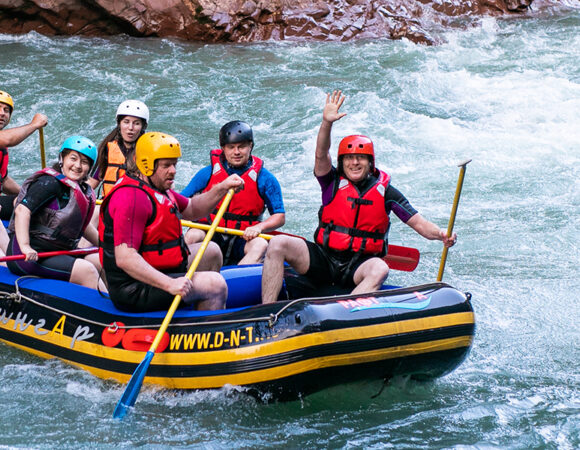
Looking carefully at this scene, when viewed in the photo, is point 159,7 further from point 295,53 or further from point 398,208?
point 398,208

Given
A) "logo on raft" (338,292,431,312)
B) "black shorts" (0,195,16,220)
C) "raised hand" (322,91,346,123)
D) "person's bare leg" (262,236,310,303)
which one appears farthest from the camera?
"black shorts" (0,195,16,220)

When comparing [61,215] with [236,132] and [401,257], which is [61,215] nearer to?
[236,132]

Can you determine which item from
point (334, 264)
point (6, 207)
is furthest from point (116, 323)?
point (6, 207)

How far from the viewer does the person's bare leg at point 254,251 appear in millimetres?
5125

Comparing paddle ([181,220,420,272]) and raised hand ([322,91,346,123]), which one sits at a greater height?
raised hand ([322,91,346,123])

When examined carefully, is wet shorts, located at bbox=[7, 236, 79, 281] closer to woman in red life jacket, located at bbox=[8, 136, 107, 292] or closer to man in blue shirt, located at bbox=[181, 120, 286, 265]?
woman in red life jacket, located at bbox=[8, 136, 107, 292]

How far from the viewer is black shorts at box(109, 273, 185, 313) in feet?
13.8

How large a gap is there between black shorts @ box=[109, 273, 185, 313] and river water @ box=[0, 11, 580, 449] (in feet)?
1.44

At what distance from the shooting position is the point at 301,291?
4793 mm

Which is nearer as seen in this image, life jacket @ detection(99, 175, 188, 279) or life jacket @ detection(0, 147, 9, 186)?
life jacket @ detection(99, 175, 188, 279)

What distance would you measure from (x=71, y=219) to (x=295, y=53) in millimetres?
7707

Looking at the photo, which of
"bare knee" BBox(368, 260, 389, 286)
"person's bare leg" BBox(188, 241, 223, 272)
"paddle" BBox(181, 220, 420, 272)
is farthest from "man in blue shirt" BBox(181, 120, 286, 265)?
"bare knee" BBox(368, 260, 389, 286)

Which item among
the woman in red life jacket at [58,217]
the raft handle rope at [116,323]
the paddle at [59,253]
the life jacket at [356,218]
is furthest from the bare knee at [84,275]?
the life jacket at [356,218]

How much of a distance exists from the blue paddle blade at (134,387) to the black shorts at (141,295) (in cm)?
30
